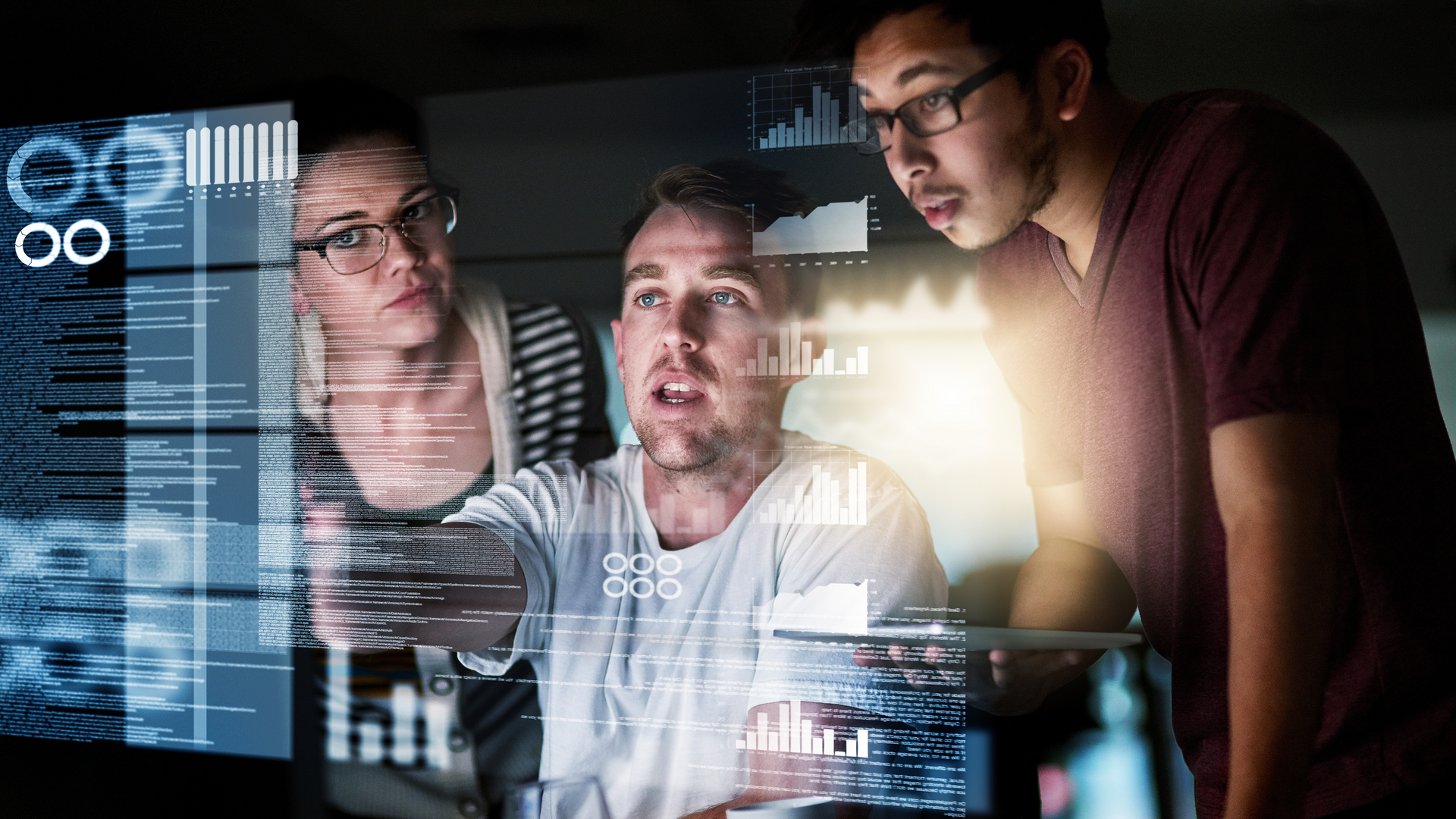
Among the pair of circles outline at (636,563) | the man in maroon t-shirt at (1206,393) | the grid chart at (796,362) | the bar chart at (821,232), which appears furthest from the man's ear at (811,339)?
the pair of circles outline at (636,563)

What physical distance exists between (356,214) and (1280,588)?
1.59 meters

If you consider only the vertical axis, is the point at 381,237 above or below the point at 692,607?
above

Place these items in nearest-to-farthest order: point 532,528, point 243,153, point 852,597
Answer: point 852,597 → point 532,528 → point 243,153

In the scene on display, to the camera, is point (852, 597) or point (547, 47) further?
point (547, 47)

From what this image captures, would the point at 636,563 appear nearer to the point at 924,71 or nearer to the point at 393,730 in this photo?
the point at 393,730

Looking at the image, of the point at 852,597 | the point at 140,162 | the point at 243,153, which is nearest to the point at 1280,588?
the point at 852,597

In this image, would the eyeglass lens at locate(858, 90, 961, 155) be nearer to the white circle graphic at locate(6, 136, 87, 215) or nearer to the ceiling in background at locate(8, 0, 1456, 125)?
the ceiling in background at locate(8, 0, 1456, 125)

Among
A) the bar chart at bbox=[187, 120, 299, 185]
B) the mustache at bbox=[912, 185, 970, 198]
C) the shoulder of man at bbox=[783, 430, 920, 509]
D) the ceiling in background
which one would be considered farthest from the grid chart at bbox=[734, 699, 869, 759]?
the bar chart at bbox=[187, 120, 299, 185]

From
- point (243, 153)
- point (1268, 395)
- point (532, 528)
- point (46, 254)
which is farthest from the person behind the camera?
point (46, 254)

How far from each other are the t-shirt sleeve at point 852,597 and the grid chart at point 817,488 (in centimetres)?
1

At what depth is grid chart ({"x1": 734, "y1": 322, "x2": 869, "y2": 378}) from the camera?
4.14 feet

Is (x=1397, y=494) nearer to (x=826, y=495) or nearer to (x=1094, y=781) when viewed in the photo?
(x=1094, y=781)

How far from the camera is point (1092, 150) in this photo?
3.77 ft

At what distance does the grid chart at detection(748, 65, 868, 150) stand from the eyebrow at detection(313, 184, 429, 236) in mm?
618
